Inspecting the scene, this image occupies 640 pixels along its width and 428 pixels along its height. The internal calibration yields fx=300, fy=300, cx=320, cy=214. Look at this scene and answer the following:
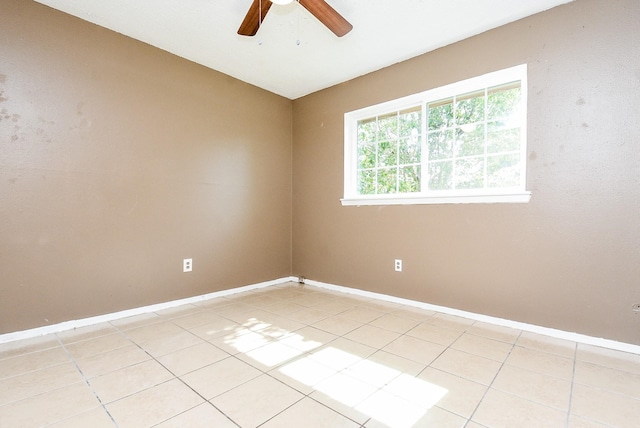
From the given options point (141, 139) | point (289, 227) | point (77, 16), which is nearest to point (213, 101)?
point (141, 139)

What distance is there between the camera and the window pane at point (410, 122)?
9.46ft

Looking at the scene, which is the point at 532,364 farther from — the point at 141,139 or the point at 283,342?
the point at 141,139

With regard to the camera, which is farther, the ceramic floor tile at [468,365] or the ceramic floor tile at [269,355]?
the ceramic floor tile at [269,355]

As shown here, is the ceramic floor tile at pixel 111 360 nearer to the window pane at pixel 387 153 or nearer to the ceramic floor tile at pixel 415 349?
the ceramic floor tile at pixel 415 349

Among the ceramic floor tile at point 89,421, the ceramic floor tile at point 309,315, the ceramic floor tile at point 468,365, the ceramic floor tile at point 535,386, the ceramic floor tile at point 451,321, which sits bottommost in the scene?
the ceramic floor tile at point 309,315

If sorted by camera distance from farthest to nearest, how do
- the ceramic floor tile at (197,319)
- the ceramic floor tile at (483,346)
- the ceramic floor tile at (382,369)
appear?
the ceramic floor tile at (197,319), the ceramic floor tile at (483,346), the ceramic floor tile at (382,369)

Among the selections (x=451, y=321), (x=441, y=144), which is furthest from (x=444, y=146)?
(x=451, y=321)

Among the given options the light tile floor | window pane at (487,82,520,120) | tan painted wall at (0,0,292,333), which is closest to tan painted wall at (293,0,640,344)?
window pane at (487,82,520,120)

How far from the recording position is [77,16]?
2.24 metres

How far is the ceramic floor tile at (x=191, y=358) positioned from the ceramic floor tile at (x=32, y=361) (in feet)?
1.92

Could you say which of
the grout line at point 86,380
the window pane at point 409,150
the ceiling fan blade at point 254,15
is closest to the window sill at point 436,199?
the window pane at point 409,150

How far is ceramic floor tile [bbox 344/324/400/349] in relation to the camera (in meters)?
1.98

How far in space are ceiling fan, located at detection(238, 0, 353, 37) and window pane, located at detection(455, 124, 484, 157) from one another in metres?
1.35

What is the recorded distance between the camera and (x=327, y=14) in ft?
5.66
